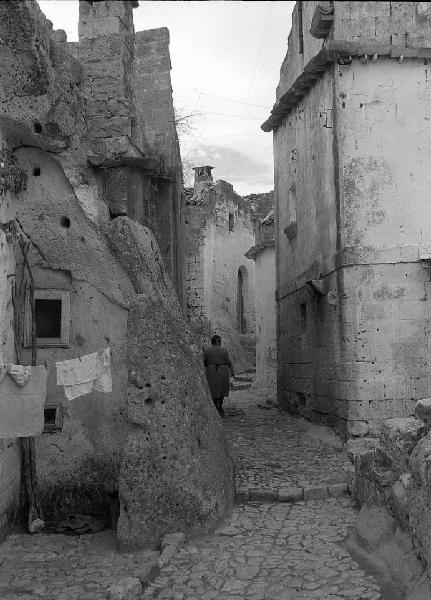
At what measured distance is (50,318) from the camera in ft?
24.2

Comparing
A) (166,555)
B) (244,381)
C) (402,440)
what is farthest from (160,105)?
(244,381)

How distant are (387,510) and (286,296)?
26.6 feet

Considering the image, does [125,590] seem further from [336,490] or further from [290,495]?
[336,490]

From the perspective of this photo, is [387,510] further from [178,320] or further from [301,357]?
[301,357]

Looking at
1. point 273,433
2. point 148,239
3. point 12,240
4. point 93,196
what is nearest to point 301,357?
point 273,433

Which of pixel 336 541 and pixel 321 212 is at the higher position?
pixel 321 212

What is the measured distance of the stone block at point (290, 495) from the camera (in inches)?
273

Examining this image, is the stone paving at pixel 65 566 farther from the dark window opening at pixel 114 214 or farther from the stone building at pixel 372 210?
the stone building at pixel 372 210

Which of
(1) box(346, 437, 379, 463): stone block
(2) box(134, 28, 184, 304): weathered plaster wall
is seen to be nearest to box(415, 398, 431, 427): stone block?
(1) box(346, 437, 379, 463): stone block

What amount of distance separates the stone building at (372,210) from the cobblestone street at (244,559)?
2161 millimetres

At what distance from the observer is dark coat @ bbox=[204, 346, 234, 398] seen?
11570mm

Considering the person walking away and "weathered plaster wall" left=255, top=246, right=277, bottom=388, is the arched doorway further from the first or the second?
the person walking away

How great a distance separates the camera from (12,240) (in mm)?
6828

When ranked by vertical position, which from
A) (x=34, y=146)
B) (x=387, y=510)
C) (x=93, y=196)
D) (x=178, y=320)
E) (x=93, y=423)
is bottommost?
(x=387, y=510)
